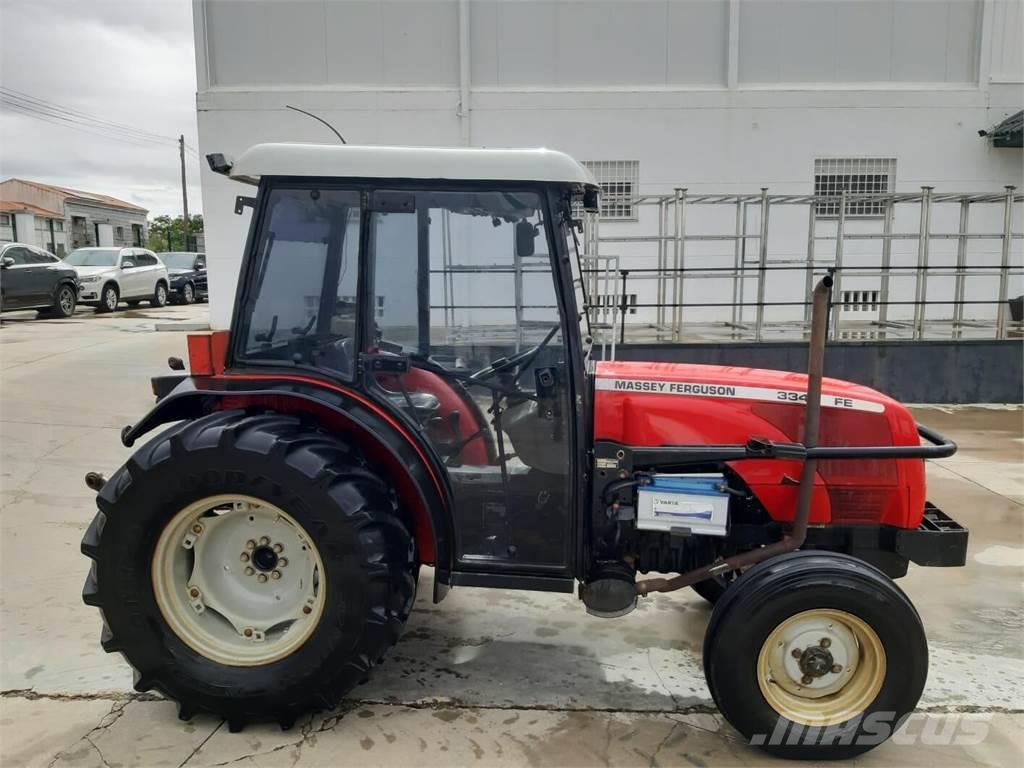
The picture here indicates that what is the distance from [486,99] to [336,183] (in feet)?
35.0

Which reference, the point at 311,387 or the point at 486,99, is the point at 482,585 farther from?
the point at 486,99

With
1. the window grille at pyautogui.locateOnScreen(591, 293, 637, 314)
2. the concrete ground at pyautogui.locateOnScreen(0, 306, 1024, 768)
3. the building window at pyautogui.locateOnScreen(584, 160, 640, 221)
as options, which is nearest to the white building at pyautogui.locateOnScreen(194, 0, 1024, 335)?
the building window at pyautogui.locateOnScreen(584, 160, 640, 221)

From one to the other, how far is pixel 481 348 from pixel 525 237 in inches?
17.5

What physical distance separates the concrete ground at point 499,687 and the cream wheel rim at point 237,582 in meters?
0.33

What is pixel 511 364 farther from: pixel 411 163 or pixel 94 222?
pixel 94 222

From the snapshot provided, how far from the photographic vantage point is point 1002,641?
12.2ft

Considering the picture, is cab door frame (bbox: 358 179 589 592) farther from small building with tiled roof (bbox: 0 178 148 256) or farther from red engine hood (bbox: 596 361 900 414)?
small building with tiled roof (bbox: 0 178 148 256)

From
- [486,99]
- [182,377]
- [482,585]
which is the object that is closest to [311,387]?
[182,377]

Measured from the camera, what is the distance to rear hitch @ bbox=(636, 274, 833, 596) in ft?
8.56

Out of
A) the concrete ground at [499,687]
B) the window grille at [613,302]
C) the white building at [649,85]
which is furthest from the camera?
the white building at [649,85]

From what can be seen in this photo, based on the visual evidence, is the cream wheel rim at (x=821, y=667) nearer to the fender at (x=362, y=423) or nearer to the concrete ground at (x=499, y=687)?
the concrete ground at (x=499, y=687)

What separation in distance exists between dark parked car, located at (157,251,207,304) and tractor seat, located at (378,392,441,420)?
21.0 metres

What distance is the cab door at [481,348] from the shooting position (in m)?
2.82

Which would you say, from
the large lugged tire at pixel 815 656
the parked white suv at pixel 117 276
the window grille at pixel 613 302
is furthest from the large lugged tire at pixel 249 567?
the parked white suv at pixel 117 276
